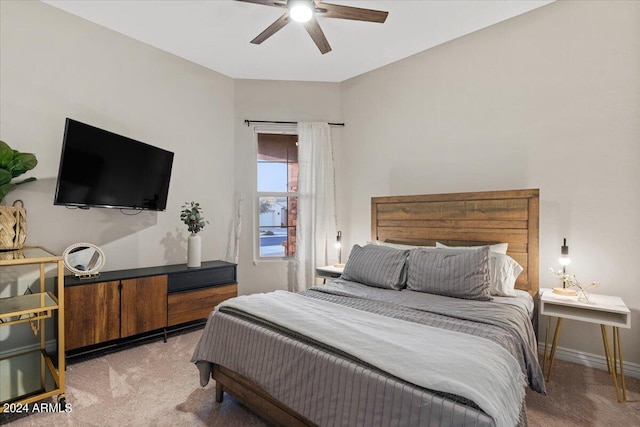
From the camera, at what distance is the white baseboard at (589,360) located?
97.6 inches

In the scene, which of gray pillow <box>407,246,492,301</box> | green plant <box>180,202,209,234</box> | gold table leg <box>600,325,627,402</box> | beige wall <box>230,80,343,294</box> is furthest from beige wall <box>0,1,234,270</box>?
Result: gold table leg <box>600,325,627,402</box>

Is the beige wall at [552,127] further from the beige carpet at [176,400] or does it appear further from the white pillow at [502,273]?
the beige carpet at [176,400]

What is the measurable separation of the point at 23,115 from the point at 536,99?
14.4ft

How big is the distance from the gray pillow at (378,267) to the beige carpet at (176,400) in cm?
117

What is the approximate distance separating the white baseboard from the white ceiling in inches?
117

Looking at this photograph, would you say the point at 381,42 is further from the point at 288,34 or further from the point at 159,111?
the point at 159,111

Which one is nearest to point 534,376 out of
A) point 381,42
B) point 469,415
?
point 469,415

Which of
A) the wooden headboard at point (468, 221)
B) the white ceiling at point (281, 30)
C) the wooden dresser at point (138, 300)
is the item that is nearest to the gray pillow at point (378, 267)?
the wooden headboard at point (468, 221)

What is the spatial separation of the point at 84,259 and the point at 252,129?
2.41 meters

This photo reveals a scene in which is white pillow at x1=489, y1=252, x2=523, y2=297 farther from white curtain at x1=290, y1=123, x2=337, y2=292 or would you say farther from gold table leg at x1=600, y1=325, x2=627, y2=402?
white curtain at x1=290, y1=123, x2=337, y2=292

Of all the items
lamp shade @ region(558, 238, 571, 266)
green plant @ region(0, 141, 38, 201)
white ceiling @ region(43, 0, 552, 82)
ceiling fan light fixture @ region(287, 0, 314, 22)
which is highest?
white ceiling @ region(43, 0, 552, 82)

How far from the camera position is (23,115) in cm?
271

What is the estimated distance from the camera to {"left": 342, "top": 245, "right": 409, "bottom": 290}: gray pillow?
2.73m

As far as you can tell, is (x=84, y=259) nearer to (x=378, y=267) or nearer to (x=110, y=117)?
(x=110, y=117)
